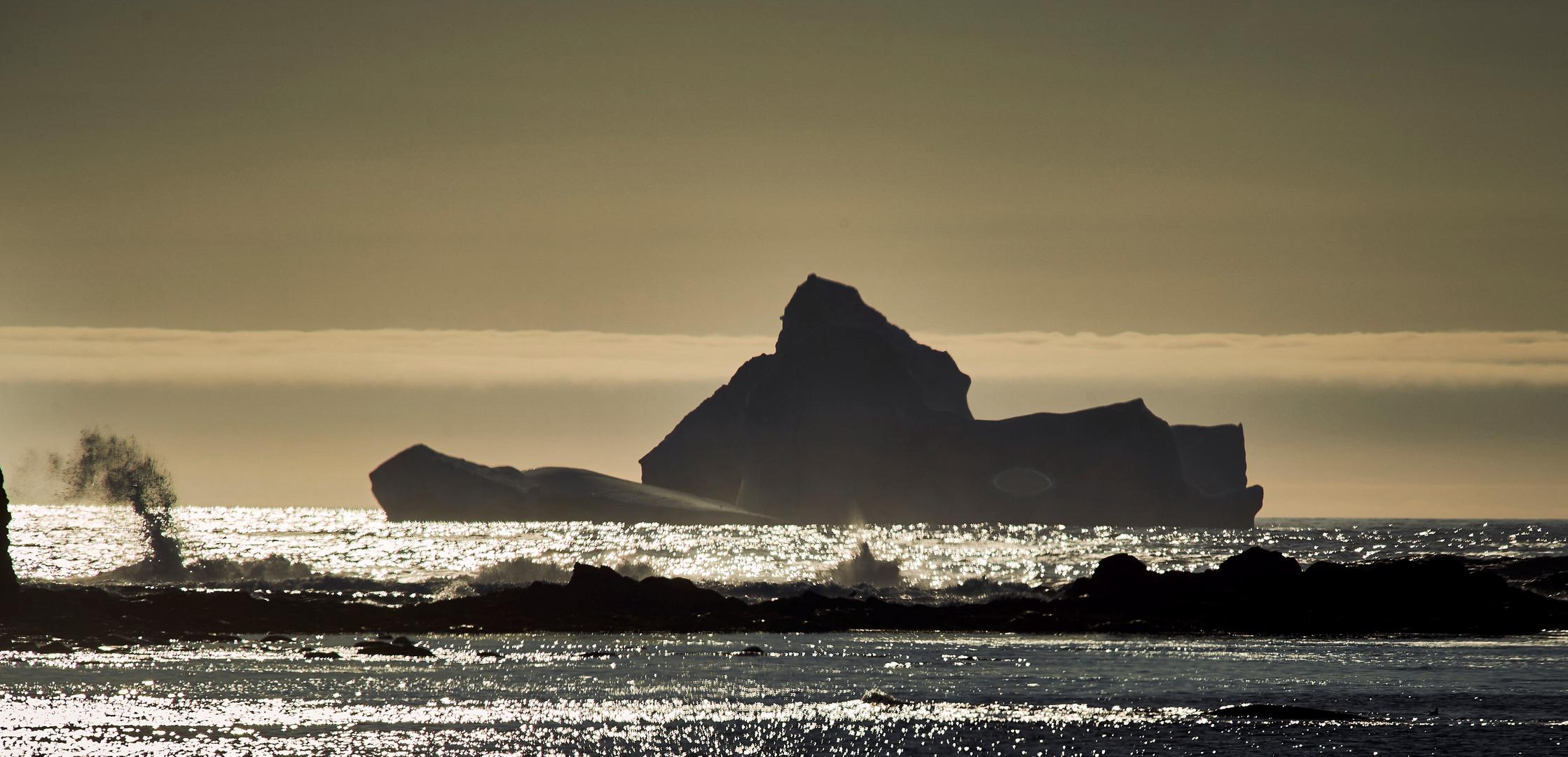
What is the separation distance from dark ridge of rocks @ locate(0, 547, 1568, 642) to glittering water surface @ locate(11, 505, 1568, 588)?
23.8 m

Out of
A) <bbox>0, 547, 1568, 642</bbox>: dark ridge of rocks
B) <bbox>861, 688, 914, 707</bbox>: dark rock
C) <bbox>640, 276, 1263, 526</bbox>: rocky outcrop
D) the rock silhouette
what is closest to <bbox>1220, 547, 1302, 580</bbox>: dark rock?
<bbox>0, 547, 1568, 642</bbox>: dark ridge of rocks

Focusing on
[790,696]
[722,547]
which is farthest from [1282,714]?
[722,547]

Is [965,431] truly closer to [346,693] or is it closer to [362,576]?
[362,576]

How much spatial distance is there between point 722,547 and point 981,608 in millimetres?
77530

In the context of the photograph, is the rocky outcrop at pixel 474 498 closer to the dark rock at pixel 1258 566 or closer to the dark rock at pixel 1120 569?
the dark rock at pixel 1120 569

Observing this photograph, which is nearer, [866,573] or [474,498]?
[866,573]

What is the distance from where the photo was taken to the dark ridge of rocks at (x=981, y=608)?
4897cm

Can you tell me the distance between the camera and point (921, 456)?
196 metres

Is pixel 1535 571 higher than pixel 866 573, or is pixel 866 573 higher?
pixel 866 573

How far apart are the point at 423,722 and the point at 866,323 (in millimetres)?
172691

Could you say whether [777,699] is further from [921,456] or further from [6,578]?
[921,456]

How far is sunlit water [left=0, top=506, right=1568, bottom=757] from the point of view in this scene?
23.7m

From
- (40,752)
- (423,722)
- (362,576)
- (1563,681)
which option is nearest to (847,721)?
(423,722)

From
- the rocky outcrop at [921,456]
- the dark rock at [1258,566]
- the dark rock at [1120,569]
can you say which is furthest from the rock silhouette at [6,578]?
the rocky outcrop at [921,456]
